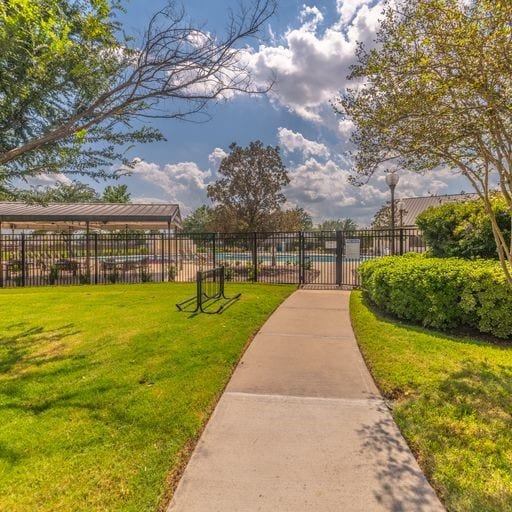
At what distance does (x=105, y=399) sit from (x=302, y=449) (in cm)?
216

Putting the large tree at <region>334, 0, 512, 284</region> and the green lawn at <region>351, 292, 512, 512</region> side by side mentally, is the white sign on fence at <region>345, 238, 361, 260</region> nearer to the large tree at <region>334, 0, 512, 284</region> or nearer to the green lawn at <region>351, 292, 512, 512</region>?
the green lawn at <region>351, 292, 512, 512</region>

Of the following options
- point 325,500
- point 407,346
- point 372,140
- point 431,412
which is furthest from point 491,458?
point 372,140

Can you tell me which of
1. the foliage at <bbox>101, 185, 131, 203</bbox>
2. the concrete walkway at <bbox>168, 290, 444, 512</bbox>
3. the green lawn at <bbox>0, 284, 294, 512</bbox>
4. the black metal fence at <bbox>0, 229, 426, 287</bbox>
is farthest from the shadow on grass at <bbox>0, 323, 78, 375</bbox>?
the foliage at <bbox>101, 185, 131, 203</bbox>

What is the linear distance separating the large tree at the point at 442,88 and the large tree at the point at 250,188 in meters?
14.0

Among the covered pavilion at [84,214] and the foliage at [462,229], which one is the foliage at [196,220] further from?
the foliage at [462,229]

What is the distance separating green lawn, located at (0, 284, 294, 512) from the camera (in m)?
2.29

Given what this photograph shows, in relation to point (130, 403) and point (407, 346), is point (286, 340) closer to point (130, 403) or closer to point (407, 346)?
point (407, 346)

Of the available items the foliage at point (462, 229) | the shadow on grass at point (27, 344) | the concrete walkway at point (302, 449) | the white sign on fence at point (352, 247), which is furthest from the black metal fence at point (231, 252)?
the concrete walkway at point (302, 449)

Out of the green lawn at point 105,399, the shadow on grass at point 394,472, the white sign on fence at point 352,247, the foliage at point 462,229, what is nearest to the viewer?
the shadow on grass at point 394,472

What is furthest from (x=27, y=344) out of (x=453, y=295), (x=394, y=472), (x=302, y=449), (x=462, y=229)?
(x=462, y=229)

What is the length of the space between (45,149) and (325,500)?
562 cm

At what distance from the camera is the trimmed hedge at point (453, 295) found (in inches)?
216

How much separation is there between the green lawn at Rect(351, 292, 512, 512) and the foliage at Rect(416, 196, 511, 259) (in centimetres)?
321

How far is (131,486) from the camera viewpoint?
227 cm
